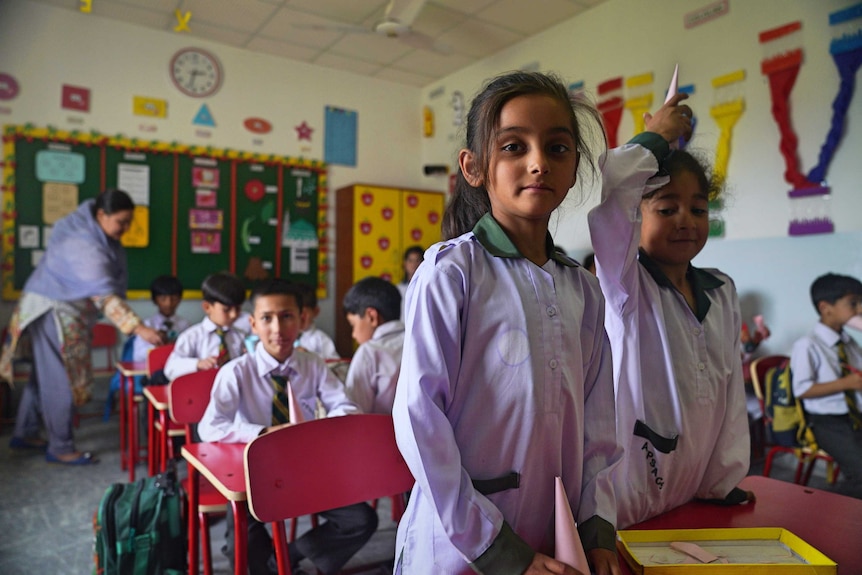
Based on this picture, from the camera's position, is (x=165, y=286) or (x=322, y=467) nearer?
(x=322, y=467)

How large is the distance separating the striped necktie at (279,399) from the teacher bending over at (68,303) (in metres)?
1.65

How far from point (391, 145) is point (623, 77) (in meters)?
2.61

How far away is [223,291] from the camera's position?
334 centimetres

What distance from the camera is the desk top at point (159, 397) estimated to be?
247cm

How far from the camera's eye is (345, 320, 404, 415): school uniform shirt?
221cm

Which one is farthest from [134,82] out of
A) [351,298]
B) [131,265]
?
[351,298]

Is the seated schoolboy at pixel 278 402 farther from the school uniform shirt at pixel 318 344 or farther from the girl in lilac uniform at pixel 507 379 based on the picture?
the school uniform shirt at pixel 318 344

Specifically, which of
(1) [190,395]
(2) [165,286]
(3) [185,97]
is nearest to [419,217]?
(3) [185,97]

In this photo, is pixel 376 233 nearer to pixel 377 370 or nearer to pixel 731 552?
pixel 377 370

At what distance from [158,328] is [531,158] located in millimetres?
3966

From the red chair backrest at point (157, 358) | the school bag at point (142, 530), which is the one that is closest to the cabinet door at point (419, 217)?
the red chair backrest at point (157, 358)

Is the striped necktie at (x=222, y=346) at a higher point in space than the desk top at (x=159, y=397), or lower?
higher

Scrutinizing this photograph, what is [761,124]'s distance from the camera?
349cm

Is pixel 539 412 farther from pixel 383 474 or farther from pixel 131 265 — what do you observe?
pixel 131 265
